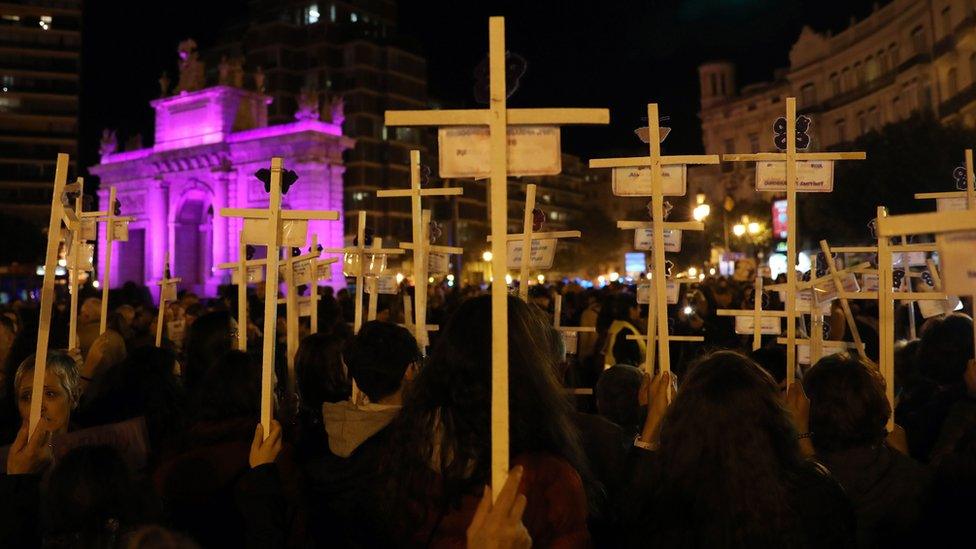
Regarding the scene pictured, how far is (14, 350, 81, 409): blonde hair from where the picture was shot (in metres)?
4.14

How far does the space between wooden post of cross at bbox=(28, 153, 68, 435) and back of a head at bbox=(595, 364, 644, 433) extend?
2.85m

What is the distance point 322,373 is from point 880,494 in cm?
282

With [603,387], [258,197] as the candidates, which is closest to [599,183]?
[258,197]

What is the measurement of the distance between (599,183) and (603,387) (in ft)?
350

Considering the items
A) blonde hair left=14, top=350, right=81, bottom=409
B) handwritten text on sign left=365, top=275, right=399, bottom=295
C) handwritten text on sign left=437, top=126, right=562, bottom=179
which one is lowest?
blonde hair left=14, top=350, right=81, bottom=409

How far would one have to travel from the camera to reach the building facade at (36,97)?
238 feet

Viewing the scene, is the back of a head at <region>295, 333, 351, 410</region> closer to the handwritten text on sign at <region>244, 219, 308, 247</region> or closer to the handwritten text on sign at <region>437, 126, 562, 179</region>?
the handwritten text on sign at <region>244, 219, 308, 247</region>

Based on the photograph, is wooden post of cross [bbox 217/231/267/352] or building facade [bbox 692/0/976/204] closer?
wooden post of cross [bbox 217/231/267/352]

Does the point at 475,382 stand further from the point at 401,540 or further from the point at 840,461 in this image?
the point at 840,461

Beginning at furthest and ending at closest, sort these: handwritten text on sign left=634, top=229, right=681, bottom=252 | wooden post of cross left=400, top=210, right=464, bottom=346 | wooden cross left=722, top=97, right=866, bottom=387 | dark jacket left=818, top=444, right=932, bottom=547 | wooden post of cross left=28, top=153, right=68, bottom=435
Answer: handwritten text on sign left=634, top=229, right=681, bottom=252 < wooden post of cross left=400, top=210, right=464, bottom=346 < wooden cross left=722, top=97, right=866, bottom=387 < wooden post of cross left=28, top=153, right=68, bottom=435 < dark jacket left=818, top=444, right=932, bottom=547

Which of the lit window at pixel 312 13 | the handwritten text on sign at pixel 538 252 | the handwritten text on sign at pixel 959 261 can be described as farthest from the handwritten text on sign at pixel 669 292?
the lit window at pixel 312 13

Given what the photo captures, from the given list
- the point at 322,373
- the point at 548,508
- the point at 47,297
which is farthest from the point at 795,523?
the point at 47,297

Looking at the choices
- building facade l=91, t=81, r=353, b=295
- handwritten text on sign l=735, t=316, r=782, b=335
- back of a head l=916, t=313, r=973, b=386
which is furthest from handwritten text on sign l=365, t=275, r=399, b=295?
building facade l=91, t=81, r=353, b=295

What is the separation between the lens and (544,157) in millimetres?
2727
